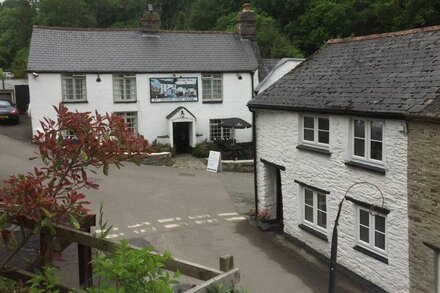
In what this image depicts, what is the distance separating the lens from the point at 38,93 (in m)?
26.6

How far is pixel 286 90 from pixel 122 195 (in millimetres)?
8405

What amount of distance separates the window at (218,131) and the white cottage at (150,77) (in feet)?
0.21

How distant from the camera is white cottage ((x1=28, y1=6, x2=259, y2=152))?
27.1m

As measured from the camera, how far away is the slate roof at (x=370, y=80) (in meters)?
10.8

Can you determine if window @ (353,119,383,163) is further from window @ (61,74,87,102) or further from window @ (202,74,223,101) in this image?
window @ (61,74,87,102)

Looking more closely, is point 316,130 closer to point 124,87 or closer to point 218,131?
point 218,131

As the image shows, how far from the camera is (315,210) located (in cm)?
1400

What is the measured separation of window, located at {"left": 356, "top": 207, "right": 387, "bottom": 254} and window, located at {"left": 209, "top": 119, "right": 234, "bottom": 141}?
60.1ft

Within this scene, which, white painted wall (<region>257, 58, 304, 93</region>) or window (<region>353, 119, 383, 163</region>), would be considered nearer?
window (<region>353, 119, 383, 163</region>)

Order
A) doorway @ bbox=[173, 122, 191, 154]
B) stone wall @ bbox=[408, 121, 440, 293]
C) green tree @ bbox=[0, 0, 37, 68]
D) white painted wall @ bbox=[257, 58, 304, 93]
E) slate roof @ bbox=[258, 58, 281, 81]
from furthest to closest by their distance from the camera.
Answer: green tree @ bbox=[0, 0, 37, 68]
slate roof @ bbox=[258, 58, 281, 81]
doorway @ bbox=[173, 122, 191, 154]
white painted wall @ bbox=[257, 58, 304, 93]
stone wall @ bbox=[408, 121, 440, 293]

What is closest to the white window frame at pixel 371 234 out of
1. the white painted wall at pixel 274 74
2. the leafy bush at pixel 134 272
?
the leafy bush at pixel 134 272

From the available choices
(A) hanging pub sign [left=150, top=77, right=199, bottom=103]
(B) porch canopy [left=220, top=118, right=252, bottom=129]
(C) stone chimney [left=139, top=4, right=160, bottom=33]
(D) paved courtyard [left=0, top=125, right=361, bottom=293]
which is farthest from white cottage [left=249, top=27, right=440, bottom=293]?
(C) stone chimney [left=139, top=4, right=160, bottom=33]

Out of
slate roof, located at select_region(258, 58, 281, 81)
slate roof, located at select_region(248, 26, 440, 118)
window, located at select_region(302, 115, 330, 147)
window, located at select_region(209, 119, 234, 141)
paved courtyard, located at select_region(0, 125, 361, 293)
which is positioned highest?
slate roof, located at select_region(258, 58, 281, 81)

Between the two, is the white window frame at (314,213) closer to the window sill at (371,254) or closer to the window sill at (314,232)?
the window sill at (314,232)
